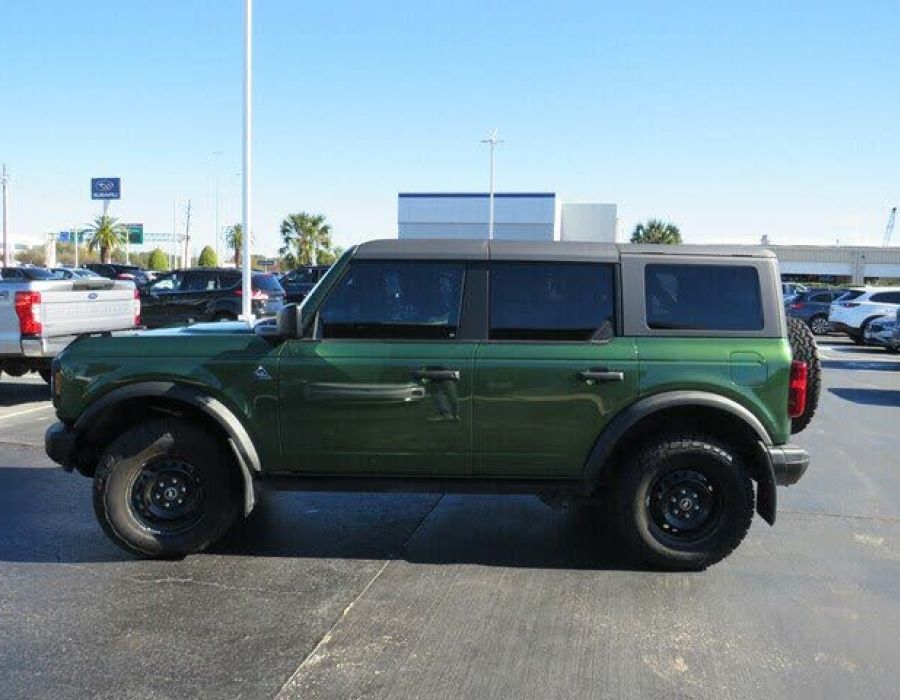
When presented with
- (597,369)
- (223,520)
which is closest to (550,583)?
(597,369)

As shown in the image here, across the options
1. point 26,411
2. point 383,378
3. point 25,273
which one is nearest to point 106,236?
point 25,273

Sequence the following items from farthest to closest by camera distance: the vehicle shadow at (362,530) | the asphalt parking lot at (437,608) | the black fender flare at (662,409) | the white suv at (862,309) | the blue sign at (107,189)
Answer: the blue sign at (107,189) < the white suv at (862,309) < the vehicle shadow at (362,530) < the black fender flare at (662,409) < the asphalt parking lot at (437,608)

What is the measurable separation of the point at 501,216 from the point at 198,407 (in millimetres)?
68850

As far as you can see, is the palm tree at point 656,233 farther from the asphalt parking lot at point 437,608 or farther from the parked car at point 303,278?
the asphalt parking lot at point 437,608

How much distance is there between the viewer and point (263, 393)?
4719 millimetres

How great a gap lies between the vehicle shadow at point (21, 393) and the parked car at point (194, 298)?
19.9 feet

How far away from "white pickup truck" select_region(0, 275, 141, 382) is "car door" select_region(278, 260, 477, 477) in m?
6.10

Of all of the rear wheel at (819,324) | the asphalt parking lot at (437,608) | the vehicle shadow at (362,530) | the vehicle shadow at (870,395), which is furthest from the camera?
the rear wheel at (819,324)

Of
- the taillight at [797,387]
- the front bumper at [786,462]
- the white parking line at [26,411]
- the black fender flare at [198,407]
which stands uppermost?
the taillight at [797,387]

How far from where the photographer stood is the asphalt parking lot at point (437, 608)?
3.49 m

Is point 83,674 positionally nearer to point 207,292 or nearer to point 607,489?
point 607,489

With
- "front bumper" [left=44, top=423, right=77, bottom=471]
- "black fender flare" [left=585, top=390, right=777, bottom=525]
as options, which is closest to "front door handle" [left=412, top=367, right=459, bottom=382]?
"black fender flare" [left=585, top=390, right=777, bottom=525]

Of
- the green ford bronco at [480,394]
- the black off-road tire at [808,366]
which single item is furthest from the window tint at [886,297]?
the green ford bronco at [480,394]

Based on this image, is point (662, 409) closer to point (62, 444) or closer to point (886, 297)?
point (62, 444)
